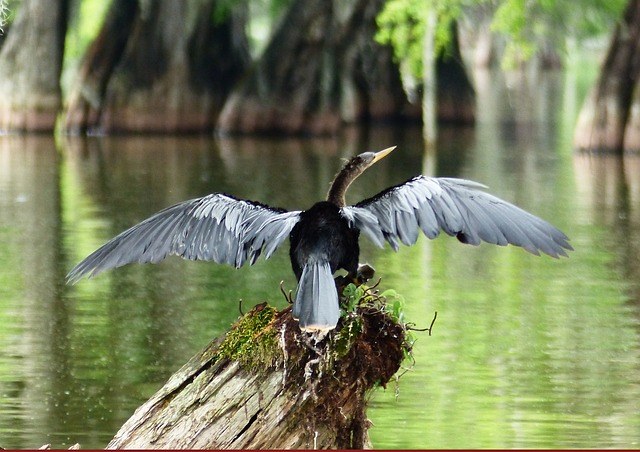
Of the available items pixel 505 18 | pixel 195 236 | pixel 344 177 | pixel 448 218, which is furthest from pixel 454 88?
pixel 448 218

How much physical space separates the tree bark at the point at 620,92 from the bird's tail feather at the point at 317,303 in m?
21.5

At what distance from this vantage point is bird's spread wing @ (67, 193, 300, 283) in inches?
229

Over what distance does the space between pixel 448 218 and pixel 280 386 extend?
0.98 meters

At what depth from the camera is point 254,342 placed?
5.46 meters

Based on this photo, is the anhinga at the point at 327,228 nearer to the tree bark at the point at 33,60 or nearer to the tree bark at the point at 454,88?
the tree bark at the point at 33,60

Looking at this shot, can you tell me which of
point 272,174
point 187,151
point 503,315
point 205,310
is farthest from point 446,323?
point 187,151

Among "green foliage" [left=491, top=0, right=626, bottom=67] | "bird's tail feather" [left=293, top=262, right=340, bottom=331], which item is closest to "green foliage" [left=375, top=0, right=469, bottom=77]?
"green foliage" [left=491, top=0, right=626, bottom=67]

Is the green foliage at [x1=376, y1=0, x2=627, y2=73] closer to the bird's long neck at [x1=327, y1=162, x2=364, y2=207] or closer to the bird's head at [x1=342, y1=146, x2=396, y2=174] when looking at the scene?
the bird's head at [x1=342, y1=146, x2=396, y2=174]

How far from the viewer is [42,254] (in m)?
14.8

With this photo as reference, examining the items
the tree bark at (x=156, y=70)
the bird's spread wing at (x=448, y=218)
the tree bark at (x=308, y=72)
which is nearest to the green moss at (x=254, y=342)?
the bird's spread wing at (x=448, y=218)

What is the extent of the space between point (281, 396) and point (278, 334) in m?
0.25

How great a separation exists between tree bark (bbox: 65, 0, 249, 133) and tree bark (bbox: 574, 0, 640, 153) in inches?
386

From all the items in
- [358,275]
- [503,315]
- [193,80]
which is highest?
[193,80]

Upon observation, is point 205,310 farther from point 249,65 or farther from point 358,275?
point 249,65
